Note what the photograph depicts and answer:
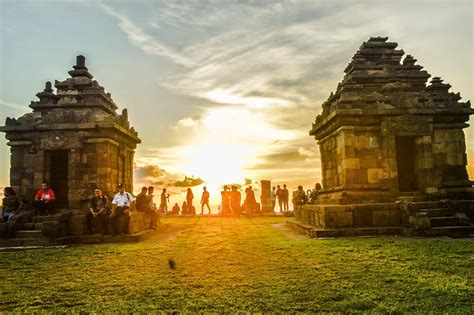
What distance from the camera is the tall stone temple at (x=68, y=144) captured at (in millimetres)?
13094

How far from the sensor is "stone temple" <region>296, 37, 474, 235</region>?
11219mm

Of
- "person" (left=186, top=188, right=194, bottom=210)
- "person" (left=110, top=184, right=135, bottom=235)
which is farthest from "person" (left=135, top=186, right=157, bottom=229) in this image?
"person" (left=186, top=188, right=194, bottom=210)

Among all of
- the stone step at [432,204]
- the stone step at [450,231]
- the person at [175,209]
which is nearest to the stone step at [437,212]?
the stone step at [432,204]

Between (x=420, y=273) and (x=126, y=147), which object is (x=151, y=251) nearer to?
(x=420, y=273)

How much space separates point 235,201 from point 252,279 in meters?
19.5

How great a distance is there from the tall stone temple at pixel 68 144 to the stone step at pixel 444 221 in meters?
12.1

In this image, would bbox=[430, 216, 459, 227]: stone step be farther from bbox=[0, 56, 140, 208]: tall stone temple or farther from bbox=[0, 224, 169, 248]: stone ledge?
bbox=[0, 56, 140, 208]: tall stone temple

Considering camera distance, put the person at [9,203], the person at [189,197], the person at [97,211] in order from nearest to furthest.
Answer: the person at [97,211] → the person at [9,203] → the person at [189,197]

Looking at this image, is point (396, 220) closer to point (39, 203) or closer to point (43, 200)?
point (43, 200)

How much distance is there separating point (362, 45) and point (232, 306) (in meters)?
15.5

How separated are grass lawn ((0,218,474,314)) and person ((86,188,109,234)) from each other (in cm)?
237

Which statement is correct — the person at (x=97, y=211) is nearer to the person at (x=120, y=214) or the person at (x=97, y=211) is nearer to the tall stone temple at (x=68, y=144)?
the person at (x=120, y=214)

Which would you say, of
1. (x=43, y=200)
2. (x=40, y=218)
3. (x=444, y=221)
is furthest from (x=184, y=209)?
(x=444, y=221)

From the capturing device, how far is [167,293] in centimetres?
503
